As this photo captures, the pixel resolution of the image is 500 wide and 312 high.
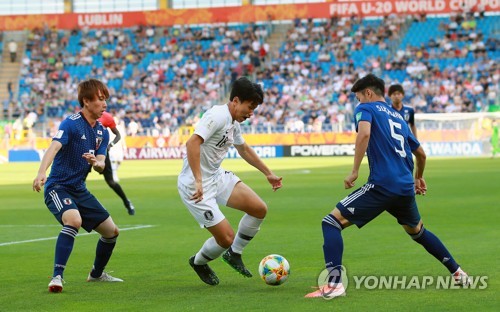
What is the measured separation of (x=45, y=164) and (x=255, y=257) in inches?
141

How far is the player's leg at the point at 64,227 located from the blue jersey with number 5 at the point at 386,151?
3.00 m

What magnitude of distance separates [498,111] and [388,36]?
12.4 metres

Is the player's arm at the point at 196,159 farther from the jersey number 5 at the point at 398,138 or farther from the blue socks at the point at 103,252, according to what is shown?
the jersey number 5 at the point at 398,138

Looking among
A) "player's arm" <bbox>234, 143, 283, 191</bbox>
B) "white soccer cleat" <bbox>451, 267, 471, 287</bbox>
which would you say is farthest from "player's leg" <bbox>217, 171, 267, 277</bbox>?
"white soccer cleat" <bbox>451, 267, 471, 287</bbox>

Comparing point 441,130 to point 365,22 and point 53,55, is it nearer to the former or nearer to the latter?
point 365,22

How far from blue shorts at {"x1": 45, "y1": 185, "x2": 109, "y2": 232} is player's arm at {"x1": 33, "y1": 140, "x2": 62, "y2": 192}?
290 millimetres

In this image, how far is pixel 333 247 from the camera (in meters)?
8.46

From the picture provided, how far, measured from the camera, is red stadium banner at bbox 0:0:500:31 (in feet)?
190

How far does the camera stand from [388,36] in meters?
57.7

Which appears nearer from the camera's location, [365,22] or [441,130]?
[441,130]

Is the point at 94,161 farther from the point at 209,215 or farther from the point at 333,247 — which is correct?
the point at 333,247

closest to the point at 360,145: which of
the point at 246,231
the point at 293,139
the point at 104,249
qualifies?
the point at 246,231

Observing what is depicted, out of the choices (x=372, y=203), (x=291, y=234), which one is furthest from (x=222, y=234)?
(x=291, y=234)

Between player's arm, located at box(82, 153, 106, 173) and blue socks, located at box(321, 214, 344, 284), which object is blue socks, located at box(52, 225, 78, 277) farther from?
blue socks, located at box(321, 214, 344, 284)
